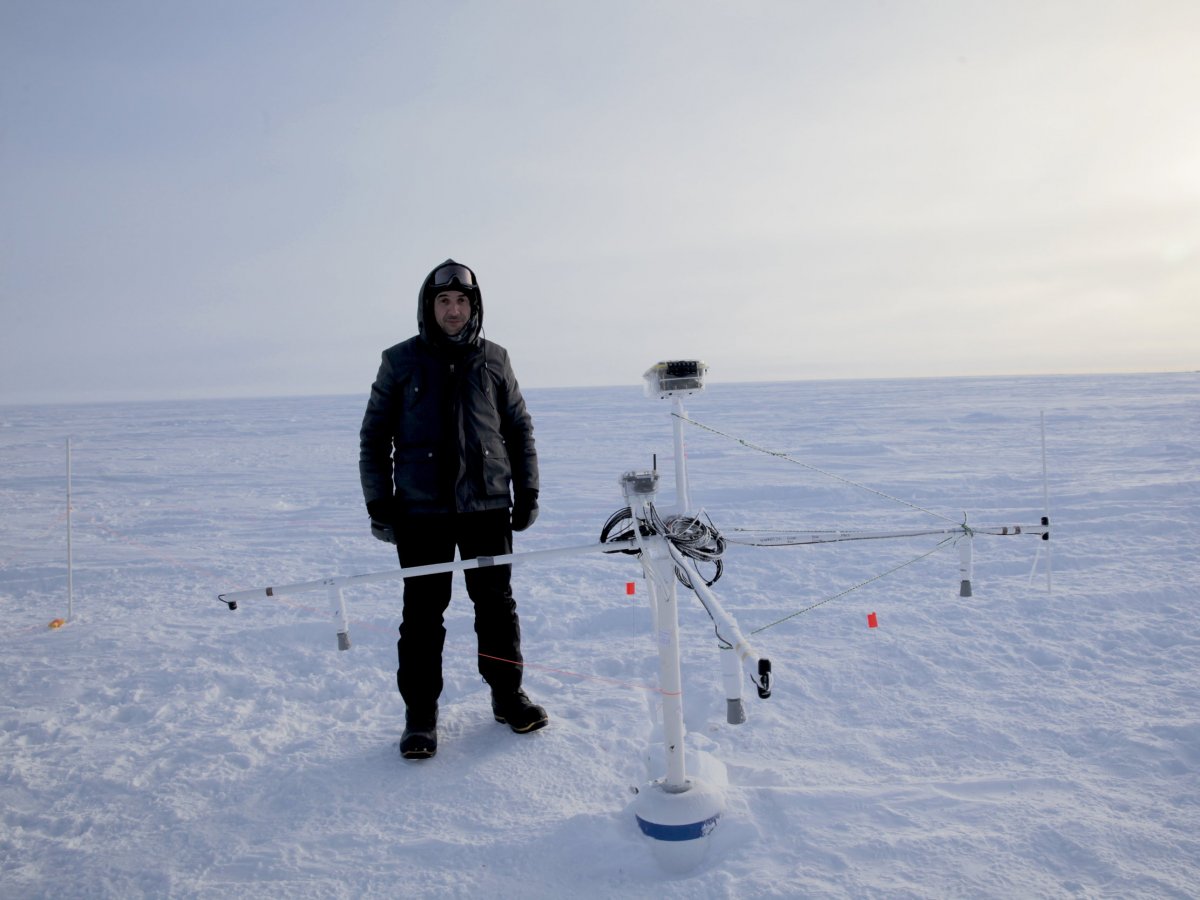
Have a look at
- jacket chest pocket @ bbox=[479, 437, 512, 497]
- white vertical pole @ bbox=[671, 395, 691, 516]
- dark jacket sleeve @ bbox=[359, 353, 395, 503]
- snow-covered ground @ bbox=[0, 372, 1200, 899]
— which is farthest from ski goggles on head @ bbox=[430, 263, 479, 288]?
snow-covered ground @ bbox=[0, 372, 1200, 899]

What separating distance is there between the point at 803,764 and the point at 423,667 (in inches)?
62.1

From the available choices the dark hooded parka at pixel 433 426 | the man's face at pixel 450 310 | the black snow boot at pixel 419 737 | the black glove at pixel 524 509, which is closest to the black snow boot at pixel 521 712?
the black snow boot at pixel 419 737

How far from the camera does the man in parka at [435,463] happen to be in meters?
2.89

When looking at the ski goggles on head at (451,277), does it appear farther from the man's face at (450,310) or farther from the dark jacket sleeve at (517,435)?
the dark jacket sleeve at (517,435)

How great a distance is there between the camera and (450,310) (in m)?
2.93

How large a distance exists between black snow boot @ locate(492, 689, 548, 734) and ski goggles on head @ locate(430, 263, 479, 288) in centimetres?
174

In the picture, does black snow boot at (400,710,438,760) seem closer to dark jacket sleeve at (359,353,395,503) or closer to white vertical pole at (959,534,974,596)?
dark jacket sleeve at (359,353,395,503)

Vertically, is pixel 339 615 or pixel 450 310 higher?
pixel 450 310

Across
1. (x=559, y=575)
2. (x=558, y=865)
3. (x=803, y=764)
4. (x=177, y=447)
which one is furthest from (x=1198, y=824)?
(x=177, y=447)

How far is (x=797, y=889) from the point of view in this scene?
2.16 metres

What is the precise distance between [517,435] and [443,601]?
765 millimetres

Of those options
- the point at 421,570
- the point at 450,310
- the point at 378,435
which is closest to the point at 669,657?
the point at 421,570

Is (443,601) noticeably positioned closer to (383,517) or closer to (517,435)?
(383,517)

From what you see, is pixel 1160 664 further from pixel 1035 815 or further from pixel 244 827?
pixel 244 827
